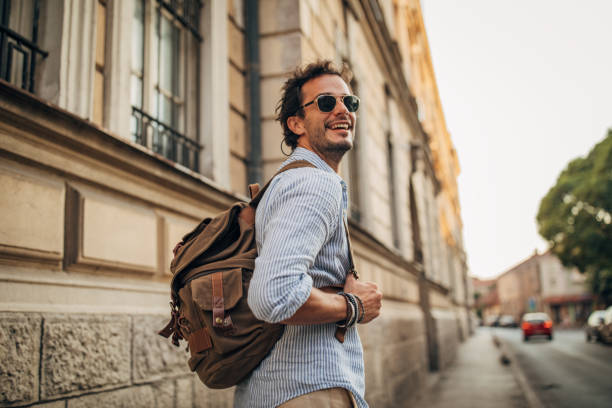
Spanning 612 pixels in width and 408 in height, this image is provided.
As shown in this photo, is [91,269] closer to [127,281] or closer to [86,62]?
[127,281]

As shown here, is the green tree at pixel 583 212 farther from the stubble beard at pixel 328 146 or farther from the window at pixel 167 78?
the stubble beard at pixel 328 146

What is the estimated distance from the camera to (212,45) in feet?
16.2

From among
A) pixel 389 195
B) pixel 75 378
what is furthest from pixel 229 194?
pixel 389 195

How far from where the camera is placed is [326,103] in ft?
A: 6.84

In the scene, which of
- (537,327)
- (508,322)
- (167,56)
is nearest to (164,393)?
(167,56)

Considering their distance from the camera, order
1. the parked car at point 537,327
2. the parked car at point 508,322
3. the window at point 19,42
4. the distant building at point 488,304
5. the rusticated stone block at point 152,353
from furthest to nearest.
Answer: the distant building at point 488,304, the parked car at point 508,322, the parked car at point 537,327, the rusticated stone block at point 152,353, the window at point 19,42

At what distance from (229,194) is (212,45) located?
4.79 ft

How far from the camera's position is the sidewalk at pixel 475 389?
9656mm

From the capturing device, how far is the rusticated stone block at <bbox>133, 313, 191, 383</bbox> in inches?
120

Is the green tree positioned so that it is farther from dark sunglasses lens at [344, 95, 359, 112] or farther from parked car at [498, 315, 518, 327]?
dark sunglasses lens at [344, 95, 359, 112]

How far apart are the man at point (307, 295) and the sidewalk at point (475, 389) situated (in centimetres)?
833

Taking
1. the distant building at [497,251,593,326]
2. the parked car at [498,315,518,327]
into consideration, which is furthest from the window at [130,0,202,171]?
the parked car at [498,315,518,327]

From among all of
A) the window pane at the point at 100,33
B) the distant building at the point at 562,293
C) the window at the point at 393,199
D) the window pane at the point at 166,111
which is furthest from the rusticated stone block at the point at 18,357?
the distant building at the point at 562,293

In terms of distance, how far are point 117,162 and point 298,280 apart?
1.85 metres
